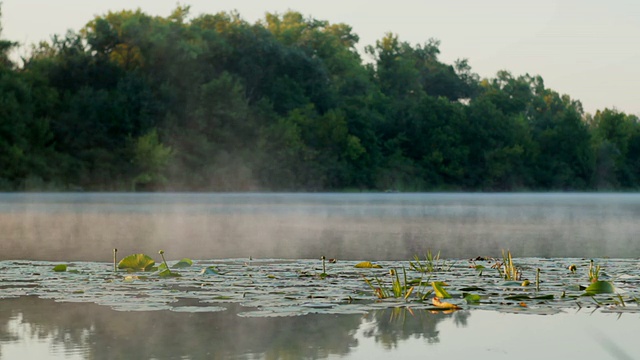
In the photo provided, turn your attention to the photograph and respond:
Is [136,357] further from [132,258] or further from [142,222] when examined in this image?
[142,222]

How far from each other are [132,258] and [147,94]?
63742mm

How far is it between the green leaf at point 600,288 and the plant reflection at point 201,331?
64.2 inches

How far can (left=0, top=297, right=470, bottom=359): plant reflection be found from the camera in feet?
20.1

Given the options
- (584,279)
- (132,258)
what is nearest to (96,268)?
(132,258)

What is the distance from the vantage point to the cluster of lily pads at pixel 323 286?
8281mm

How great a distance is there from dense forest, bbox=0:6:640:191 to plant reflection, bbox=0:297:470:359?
5929cm

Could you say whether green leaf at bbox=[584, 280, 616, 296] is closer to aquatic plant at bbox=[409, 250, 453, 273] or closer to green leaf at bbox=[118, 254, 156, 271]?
aquatic plant at bbox=[409, 250, 453, 273]

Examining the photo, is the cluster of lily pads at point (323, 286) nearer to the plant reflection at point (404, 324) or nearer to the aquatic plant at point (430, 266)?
the aquatic plant at point (430, 266)

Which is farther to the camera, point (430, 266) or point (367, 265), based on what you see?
point (367, 265)

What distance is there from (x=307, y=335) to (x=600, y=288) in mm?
3420

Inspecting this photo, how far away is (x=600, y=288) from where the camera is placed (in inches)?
356

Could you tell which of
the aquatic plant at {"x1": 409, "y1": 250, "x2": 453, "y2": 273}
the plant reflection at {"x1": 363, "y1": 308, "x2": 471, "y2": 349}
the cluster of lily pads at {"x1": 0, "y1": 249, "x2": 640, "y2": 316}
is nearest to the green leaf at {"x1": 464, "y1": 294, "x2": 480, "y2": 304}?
the cluster of lily pads at {"x1": 0, "y1": 249, "x2": 640, "y2": 316}

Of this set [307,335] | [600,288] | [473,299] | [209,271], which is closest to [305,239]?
[209,271]

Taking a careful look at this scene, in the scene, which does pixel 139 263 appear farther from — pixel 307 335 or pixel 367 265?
pixel 307 335
